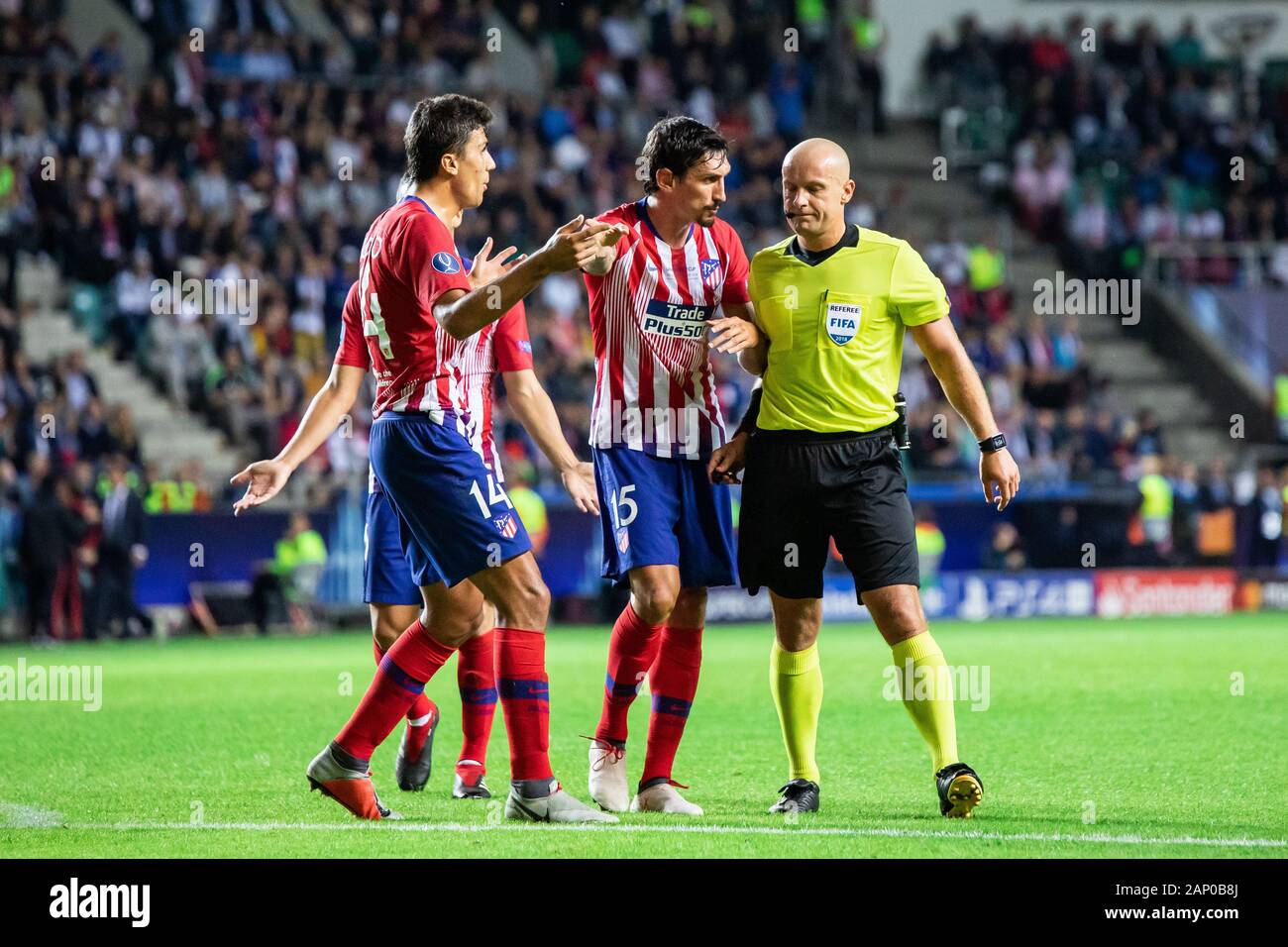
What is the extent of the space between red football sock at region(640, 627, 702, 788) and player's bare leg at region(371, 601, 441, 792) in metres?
1.07

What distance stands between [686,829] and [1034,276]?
23221 millimetres

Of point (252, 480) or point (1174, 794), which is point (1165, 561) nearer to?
point (1174, 794)

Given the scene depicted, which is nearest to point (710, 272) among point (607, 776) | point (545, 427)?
point (545, 427)

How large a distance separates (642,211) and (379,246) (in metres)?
1.15

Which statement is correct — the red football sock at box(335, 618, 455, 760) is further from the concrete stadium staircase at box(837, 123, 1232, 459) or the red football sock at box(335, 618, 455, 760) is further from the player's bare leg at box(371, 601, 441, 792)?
the concrete stadium staircase at box(837, 123, 1232, 459)

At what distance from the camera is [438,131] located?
6.52m

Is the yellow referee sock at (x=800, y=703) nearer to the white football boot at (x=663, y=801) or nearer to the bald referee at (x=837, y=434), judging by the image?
the bald referee at (x=837, y=434)

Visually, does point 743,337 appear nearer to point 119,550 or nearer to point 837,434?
point 837,434

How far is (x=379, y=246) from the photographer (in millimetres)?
6426

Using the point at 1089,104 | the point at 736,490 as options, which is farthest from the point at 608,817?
the point at 1089,104

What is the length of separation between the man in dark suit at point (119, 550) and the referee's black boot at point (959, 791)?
44.0ft

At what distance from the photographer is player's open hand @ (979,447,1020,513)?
662 centimetres

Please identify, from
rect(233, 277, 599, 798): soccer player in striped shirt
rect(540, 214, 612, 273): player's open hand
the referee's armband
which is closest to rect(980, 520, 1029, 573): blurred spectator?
rect(233, 277, 599, 798): soccer player in striped shirt

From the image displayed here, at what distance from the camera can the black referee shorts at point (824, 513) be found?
6.69 m
